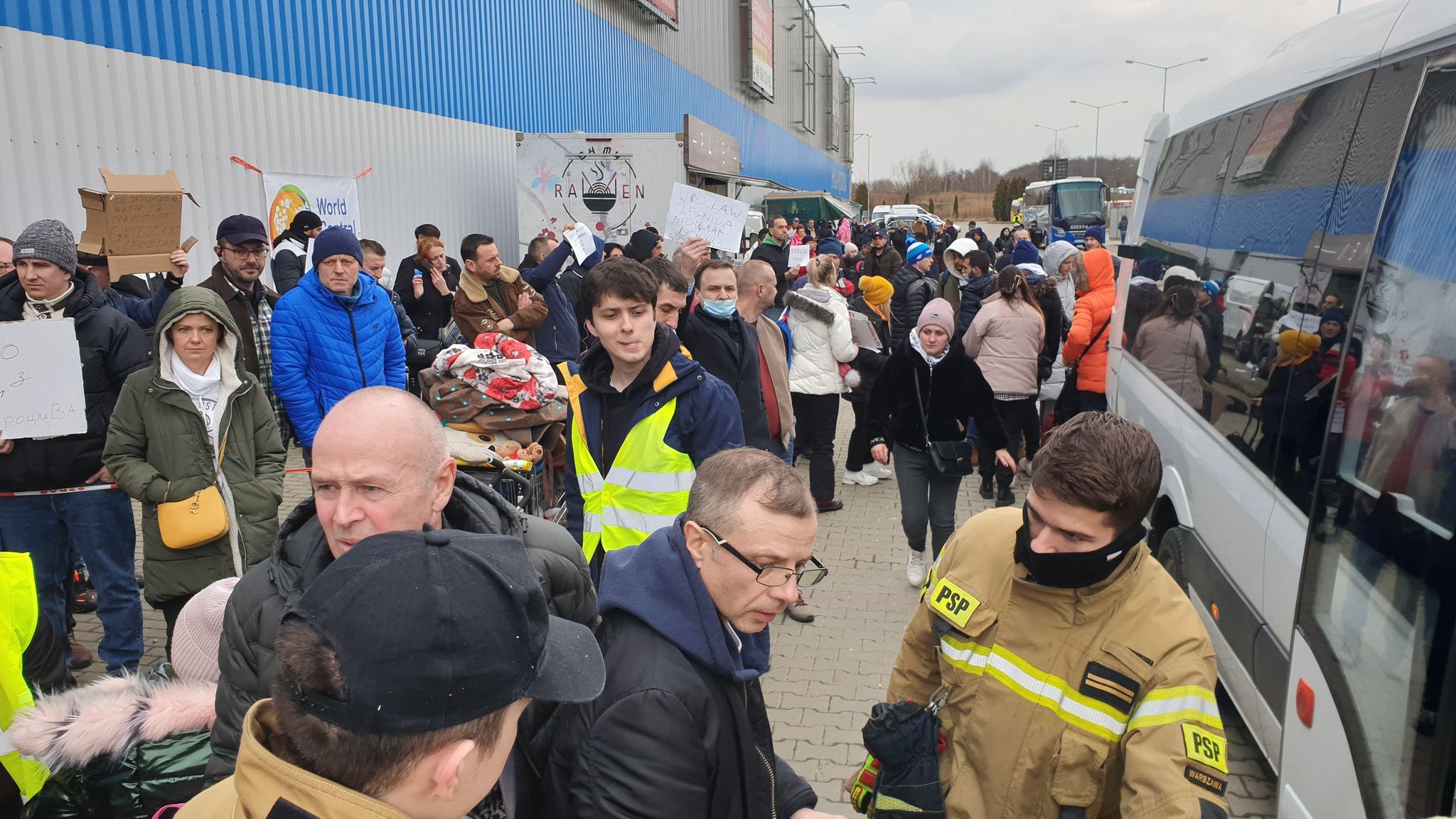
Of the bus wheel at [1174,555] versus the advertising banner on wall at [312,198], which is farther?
the advertising banner on wall at [312,198]

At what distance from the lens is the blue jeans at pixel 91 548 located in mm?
4352

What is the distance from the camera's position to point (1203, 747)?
2.04m

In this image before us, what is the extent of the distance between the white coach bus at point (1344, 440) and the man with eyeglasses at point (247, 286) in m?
5.00

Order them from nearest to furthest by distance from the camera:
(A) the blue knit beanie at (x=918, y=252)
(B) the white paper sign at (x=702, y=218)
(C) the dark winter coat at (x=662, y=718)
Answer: (C) the dark winter coat at (x=662, y=718), (B) the white paper sign at (x=702, y=218), (A) the blue knit beanie at (x=918, y=252)

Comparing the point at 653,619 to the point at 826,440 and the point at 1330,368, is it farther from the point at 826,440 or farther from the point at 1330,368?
the point at 826,440

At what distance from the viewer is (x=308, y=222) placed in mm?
7871

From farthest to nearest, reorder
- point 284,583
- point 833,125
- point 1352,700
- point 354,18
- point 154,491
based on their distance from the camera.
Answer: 1. point 833,125
2. point 354,18
3. point 154,491
4. point 1352,700
5. point 284,583

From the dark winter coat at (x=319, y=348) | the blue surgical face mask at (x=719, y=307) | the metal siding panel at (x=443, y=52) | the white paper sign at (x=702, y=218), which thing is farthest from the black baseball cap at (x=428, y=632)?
the metal siding panel at (x=443, y=52)

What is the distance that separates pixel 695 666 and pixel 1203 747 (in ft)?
3.79

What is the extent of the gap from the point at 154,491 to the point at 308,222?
442 cm

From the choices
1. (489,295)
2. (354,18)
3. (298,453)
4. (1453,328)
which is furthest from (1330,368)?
(354,18)

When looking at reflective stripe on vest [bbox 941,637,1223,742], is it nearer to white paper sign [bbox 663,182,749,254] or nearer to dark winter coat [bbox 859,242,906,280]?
white paper sign [bbox 663,182,749,254]

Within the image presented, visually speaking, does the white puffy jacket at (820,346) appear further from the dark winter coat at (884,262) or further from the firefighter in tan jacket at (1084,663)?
the dark winter coat at (884,262)

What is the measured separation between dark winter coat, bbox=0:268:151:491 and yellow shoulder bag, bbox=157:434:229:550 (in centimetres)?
61
